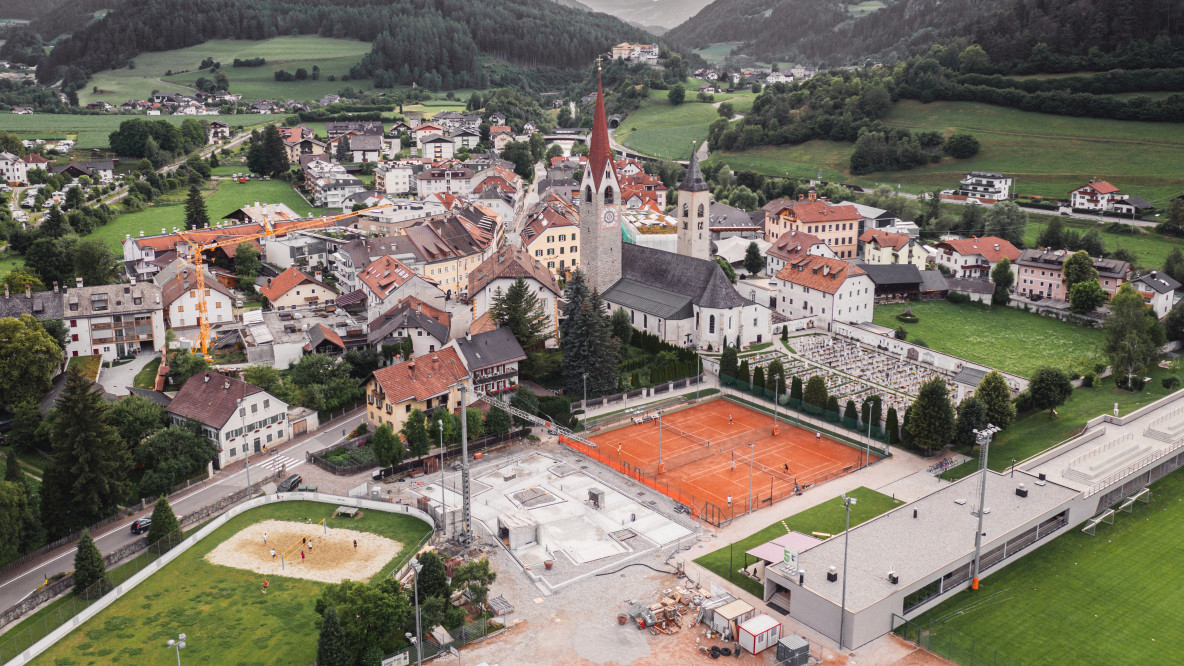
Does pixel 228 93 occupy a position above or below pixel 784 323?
above

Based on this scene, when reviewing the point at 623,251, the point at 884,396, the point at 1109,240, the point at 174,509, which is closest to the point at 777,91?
the point at 1109,240

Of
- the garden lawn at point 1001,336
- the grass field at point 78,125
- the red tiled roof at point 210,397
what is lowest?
the garden lawn at point 1001,336

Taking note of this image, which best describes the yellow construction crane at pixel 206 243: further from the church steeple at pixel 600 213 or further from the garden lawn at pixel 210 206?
the church steeple at pixel 600 213

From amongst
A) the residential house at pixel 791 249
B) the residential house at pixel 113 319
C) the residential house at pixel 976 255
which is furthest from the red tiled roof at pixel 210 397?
the residential house at pixel 976 255

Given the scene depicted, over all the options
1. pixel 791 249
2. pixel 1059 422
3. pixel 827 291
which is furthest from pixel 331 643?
pixel 791 249

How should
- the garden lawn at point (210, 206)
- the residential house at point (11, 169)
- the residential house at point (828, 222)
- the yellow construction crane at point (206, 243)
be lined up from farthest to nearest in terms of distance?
the residential house at point (11, 169)
the garden lawn at point (210, 206)
the residential house at point (828, 222)
the yellow construction crane at point (206, 243)

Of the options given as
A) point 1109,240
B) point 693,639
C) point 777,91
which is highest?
point 777,91

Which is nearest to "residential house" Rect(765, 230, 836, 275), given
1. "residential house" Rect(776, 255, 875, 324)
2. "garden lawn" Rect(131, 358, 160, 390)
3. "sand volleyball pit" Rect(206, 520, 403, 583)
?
"residential house" Rect(776, 255, 875, 324)

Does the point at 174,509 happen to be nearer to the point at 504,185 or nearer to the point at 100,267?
the point at 100,267
